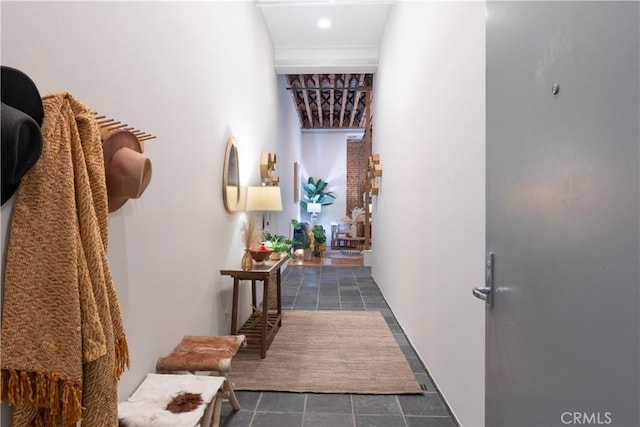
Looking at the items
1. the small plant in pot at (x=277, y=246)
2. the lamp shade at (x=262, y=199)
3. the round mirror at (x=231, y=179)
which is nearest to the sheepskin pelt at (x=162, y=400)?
the round mirror at (x=231, y=179)

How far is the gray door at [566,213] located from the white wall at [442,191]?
576 millimetres

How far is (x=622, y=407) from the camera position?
60cm

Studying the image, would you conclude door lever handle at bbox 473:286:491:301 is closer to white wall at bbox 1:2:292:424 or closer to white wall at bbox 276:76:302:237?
white wall at bbox 1:2:292:424

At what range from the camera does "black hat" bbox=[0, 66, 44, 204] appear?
75 centimetres

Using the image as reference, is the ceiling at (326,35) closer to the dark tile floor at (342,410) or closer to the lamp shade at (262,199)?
the lamp shade at (262,199)

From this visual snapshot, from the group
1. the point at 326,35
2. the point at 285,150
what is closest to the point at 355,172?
the point at 285,150

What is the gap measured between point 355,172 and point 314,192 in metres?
1.68

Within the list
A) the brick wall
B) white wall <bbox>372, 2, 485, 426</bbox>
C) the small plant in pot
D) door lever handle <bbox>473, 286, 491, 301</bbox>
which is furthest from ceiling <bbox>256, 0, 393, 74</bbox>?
the brick wall

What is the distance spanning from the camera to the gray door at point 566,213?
0.60 m

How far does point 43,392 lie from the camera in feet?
2.78

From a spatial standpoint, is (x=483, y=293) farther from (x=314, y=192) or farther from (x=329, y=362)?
(x=314, y=192)

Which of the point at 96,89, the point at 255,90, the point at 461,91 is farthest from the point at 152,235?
the point at 255,90

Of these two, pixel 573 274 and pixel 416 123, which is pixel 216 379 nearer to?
pixel 573 274

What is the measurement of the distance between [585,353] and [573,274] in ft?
0.52
